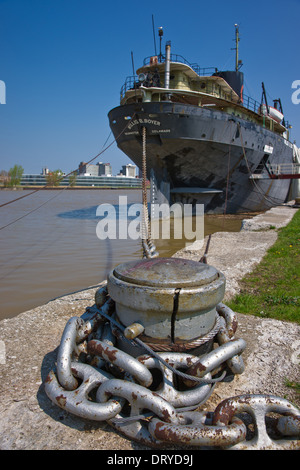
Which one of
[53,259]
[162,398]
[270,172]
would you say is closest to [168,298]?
[162,398]

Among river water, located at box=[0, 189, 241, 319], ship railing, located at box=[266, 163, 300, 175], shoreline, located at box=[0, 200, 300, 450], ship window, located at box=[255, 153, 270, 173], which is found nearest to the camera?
shoreline, located at box=[0, 200, 300, 450]

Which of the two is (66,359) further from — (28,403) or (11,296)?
(11,296)

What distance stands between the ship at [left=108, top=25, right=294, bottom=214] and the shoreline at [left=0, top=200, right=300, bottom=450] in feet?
33.3

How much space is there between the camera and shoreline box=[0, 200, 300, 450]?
1.81 meters

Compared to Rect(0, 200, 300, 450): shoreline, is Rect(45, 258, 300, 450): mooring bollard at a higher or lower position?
higher

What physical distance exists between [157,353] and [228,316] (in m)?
0.79

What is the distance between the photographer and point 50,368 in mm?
2463

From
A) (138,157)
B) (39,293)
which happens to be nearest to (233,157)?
(138,157)

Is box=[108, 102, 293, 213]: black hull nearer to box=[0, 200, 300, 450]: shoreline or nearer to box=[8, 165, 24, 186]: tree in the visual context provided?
box=[0, 200, 300, 450]: shoreline

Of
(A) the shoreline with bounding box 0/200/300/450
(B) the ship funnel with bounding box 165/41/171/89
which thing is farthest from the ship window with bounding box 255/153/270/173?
(A) the shoreline with bounding box 0/200/300/450

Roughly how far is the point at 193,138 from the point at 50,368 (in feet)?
42.0

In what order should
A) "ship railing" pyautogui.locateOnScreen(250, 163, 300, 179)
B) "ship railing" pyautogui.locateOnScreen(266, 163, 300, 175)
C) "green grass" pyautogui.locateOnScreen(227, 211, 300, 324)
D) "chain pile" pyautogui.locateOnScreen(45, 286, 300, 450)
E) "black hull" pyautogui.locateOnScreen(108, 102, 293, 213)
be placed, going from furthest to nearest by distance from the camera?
"ship railing" pyautogui.locateOnScreen(266, 163, 300, 175) < "ship railing" pyautogui.locateOnScreen(250, 163, 300, 179) < "black hull" pyautogui.locateOnScreen(108, 102, 293, 213) < "green grass" pyautogui.locateOnScreen(227, 211, 300, 324) < "chain pile" pyautogui.locateOnScreen(45, 286, 300, 450)

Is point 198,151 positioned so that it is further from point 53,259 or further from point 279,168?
point 53,259
